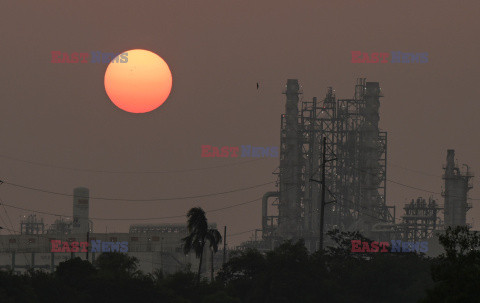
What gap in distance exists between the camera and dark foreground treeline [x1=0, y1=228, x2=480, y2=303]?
81.0 metres

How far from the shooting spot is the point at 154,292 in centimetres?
8606

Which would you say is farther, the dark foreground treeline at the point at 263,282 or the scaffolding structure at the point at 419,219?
the scaffolding structure at the point at 419,219

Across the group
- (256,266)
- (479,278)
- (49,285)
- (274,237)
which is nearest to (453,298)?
(479,278)

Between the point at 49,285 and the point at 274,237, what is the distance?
374ft

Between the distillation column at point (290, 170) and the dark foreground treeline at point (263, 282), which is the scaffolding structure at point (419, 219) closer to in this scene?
the distillation column at point (290, 170)

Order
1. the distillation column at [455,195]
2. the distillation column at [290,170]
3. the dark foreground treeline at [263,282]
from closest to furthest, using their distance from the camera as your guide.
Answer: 1. the dark foreground treeline at [263,282]
2. the distillation column at [455,195]
3. the distillation column at [290,170]

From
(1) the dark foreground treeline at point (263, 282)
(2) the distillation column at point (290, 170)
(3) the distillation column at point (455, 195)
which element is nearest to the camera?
(1) the dark foreground treeline at point (263, 282)

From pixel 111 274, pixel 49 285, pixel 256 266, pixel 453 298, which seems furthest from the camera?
pixel 256 266

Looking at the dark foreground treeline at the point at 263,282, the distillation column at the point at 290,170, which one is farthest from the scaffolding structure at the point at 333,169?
the dark foreground treeline at the point at 263,282

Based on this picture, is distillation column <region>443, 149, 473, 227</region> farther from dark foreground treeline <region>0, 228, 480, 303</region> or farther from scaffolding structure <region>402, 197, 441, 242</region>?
dark foreground treeline <region>0, 228, 480, 303</region>

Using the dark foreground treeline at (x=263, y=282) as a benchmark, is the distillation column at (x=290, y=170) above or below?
above

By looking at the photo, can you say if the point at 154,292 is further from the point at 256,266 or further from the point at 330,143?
the point at 330,143

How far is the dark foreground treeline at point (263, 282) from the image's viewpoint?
266 ft

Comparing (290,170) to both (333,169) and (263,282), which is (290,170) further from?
(263,282)
